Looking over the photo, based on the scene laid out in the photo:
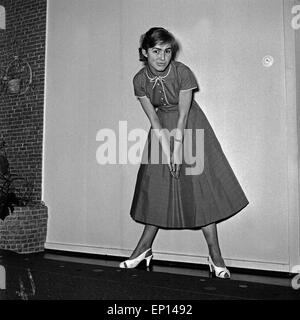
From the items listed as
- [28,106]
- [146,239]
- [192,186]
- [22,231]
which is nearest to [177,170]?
[192,186]

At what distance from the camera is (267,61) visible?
123 inches

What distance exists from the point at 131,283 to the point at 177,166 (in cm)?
91

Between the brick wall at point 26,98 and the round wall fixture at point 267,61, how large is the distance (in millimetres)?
2377

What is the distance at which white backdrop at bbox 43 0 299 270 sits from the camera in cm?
308

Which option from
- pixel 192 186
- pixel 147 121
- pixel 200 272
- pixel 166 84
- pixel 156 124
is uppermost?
pixel 166 84

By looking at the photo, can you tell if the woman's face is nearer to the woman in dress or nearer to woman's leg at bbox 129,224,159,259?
the woman in dress

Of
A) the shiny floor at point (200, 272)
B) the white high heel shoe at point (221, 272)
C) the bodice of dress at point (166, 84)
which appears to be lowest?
the shiny floor at point (200, 272)

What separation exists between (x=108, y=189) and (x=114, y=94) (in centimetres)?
91

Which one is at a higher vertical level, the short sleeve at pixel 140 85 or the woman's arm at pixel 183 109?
the short sleeve at pixel 140 85

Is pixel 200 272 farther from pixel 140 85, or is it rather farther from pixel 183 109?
pixel 140 85

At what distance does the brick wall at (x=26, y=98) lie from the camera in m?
4.34

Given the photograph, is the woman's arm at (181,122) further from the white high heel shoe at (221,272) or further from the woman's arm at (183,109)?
the white high heel shoe at (221,272)

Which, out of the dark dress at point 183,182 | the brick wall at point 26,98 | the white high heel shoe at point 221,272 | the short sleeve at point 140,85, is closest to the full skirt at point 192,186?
the dark dress at point 183,182

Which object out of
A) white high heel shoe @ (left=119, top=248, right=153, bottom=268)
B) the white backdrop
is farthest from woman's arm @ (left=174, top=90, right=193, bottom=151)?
white high heel shoe @ (left=119, top=248, right=153, bottom=268)
